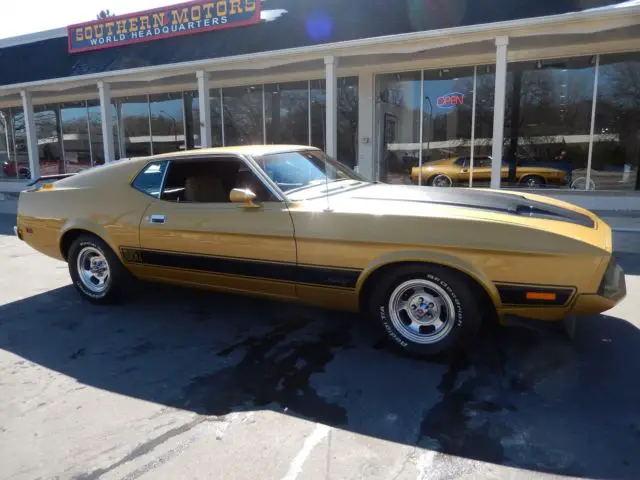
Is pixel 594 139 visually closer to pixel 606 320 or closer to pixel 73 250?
pixel 606 320

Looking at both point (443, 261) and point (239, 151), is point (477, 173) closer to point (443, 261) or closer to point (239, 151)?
point (239, 151)

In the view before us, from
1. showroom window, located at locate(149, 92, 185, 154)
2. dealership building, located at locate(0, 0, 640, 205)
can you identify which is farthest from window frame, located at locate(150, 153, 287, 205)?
showroom window, located at locate(149, 92, 185, 154)

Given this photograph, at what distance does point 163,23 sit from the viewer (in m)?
12.9

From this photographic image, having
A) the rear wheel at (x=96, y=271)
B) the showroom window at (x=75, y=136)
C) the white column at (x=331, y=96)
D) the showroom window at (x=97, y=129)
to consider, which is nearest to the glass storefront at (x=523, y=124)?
the white column at (x=331, y=96)

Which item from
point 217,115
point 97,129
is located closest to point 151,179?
point 217,115

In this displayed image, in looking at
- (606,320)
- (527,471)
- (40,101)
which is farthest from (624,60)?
(40,101)

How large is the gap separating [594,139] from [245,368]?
10799 millimetres

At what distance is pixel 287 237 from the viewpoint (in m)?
3.66

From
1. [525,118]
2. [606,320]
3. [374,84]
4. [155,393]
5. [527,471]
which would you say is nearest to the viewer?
[527,471]

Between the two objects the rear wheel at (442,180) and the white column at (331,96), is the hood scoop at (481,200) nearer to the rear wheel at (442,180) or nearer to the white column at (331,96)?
the white column at (331,96)

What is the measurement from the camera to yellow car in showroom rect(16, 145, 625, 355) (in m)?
3.09

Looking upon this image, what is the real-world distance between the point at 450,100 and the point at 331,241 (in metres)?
A: 10.0

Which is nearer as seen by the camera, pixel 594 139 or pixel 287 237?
pixel 287 237

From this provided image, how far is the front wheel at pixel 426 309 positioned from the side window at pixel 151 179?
91.2 inches
